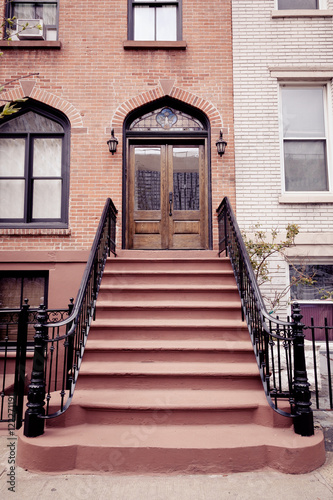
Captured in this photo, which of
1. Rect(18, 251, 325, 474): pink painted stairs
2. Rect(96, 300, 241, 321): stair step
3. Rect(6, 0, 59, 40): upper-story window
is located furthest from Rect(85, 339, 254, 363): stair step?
Rect(6, 0, 59, 40): upper-story window

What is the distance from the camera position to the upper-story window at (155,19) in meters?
7.64

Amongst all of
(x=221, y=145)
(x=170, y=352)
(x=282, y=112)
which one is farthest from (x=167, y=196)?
(x=170, y=352)

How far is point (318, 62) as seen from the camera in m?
7.26

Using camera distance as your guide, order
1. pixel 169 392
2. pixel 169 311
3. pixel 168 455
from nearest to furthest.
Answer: pixel 168 455, pixel 169 392, pixel 169 311

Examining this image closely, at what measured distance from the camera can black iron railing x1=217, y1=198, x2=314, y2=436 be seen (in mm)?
3404

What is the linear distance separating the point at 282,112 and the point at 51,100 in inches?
191

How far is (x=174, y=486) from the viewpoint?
2.88 meters

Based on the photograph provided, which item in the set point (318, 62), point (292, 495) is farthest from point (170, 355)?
point (318, 62)

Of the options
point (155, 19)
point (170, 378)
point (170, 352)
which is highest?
point (155, 19)

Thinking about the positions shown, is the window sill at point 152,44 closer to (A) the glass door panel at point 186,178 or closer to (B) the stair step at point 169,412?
(A) the glass door panel at point 186,178

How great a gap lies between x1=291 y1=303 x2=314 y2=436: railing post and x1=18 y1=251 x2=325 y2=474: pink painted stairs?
11 centimetres

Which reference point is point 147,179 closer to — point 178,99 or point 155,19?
point 178,99

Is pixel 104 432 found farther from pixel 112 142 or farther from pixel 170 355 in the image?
pixel 112 142

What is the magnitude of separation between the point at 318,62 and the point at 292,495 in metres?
7.72
